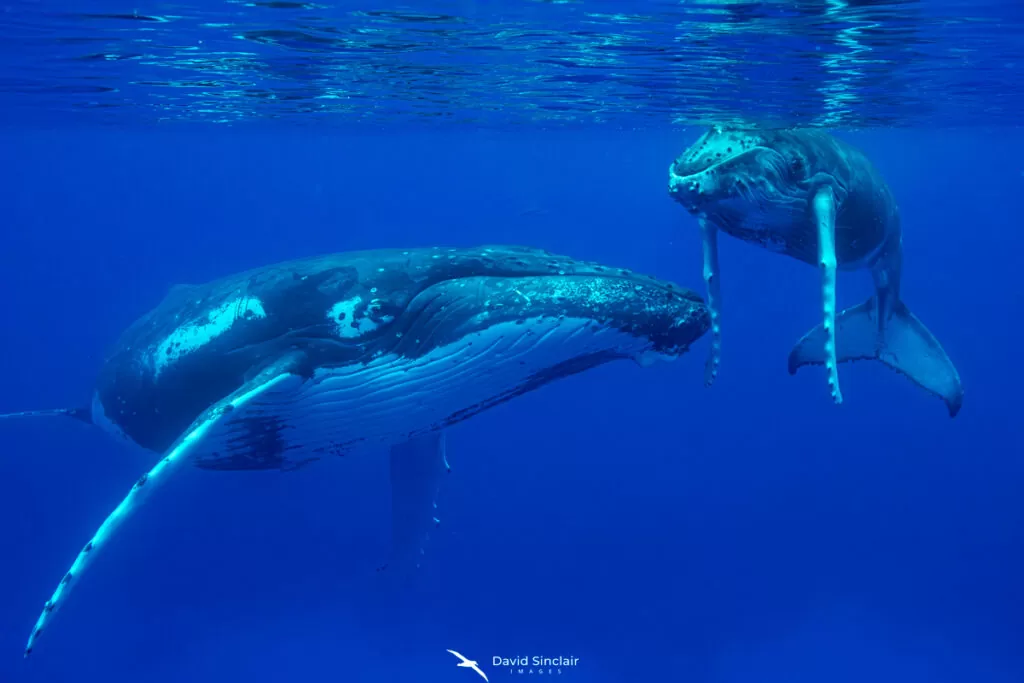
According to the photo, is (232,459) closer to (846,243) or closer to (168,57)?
(846,243)

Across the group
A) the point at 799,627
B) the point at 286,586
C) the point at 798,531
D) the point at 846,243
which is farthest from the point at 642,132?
the point at 846,243

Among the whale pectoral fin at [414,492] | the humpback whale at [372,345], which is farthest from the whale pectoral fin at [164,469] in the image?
the whale pectoral fin at [414,492]

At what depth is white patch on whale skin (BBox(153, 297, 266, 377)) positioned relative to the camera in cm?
618

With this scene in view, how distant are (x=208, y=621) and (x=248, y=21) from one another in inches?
530

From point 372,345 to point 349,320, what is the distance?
27cm

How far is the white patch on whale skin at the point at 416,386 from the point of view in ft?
17.3

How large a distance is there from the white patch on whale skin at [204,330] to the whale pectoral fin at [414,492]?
8.97 ft

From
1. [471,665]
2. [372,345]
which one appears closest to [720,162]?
[372,345]

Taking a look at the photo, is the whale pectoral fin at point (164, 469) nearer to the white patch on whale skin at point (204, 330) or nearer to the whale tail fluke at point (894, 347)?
the white patch on whale skin at point (204, 330)

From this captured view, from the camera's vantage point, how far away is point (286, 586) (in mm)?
19656

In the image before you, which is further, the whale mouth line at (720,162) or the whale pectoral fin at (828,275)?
the whale mouth line at (720,162)

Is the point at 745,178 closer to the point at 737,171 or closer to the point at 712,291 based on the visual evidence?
the point at 737,171

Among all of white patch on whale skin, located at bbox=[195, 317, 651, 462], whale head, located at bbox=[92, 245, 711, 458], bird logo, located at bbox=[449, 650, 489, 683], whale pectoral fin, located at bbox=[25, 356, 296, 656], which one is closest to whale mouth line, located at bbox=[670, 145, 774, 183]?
whale head, located at bbox=[92, 245, 711, 458]

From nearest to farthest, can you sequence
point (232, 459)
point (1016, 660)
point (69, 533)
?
point (232, 459), point (1016, 660), point (69, 533)
